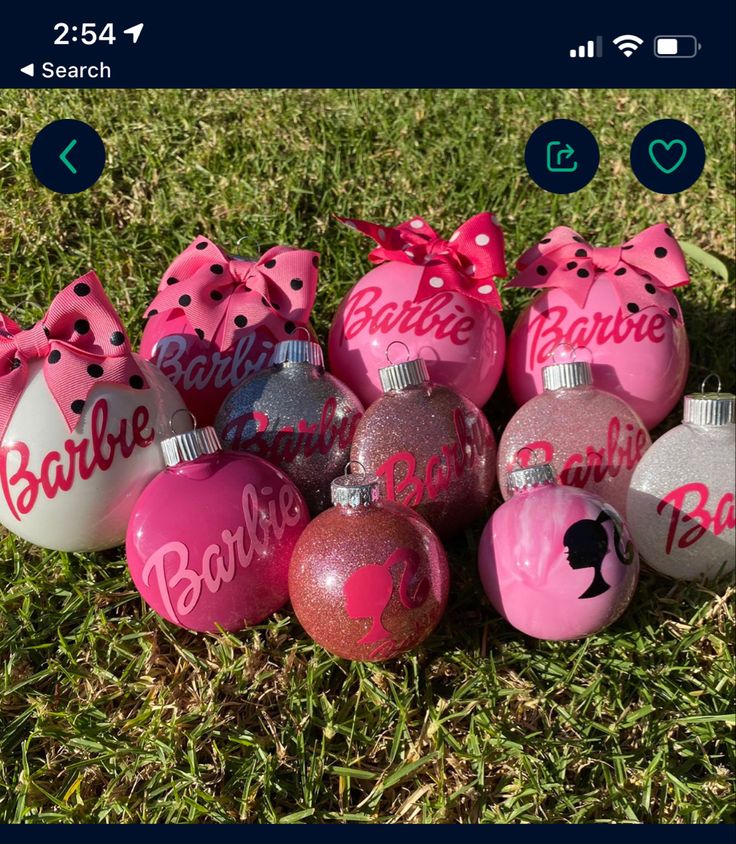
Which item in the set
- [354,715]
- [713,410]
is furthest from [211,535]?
[713,410]

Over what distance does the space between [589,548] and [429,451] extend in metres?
0.47

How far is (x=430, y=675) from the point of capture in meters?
2.12

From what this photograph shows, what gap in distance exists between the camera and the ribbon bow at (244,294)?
2555 millimetres

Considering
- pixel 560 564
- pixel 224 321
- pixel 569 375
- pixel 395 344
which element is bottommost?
pixel 560 564

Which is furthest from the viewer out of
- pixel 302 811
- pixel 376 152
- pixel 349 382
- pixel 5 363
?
pixel 376 152

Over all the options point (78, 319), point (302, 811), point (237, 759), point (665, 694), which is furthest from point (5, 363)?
point (665, 694)

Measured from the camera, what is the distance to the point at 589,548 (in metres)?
1.96

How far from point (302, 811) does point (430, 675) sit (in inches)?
17.4

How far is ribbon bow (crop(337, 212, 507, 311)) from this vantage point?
259 centimetres

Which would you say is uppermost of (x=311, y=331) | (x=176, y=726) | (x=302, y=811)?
(x=311, y=331)

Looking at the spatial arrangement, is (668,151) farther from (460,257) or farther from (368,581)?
(368,581)

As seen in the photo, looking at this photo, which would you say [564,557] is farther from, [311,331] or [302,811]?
[311,331]

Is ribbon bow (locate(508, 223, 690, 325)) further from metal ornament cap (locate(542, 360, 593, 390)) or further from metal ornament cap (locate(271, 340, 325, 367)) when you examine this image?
metal ornament cap (locate(271, 340, 325, 367))
